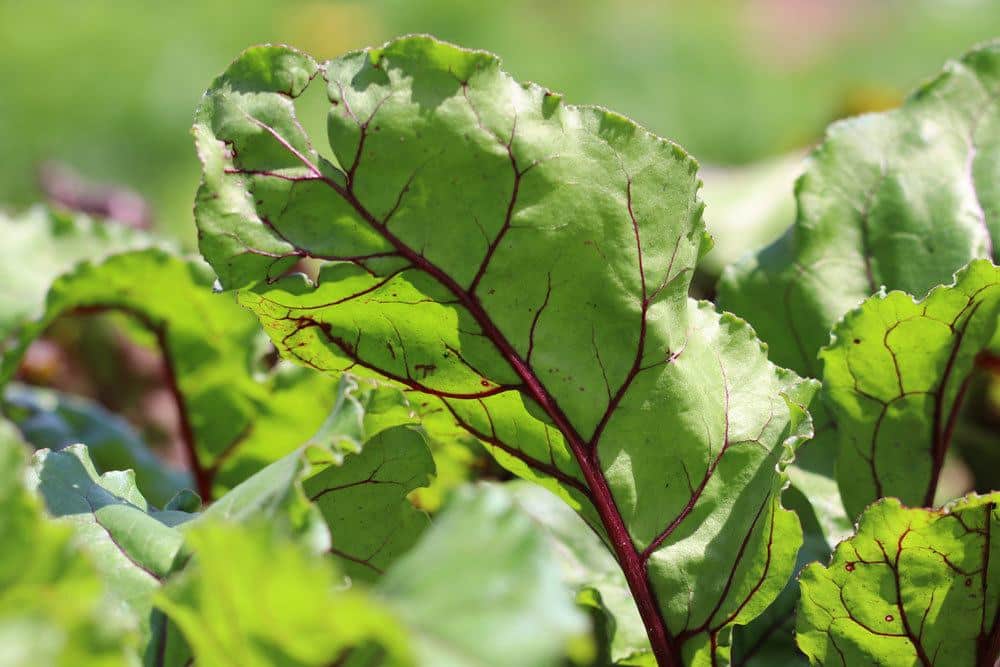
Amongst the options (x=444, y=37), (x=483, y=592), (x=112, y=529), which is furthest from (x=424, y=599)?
(x=444, y=37)

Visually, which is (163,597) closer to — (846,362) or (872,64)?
(846,362)

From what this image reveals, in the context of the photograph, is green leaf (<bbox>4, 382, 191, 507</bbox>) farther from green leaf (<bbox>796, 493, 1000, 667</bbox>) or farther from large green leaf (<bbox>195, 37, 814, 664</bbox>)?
green leaf (<bbox>796, 493, 1000, 667</bbox>)

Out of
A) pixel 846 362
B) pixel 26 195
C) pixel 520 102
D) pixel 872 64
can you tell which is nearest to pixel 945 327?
pixel 846 362

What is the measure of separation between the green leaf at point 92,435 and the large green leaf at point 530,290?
0.65 m

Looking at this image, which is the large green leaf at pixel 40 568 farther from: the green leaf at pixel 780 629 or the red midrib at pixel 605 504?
the green leaf at pixel 780 629

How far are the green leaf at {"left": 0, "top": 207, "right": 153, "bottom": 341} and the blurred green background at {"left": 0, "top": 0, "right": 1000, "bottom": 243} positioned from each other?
3.22m

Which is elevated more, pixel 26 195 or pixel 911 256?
pixel 26 195

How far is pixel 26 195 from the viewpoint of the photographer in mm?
4480

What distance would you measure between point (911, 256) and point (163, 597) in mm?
766

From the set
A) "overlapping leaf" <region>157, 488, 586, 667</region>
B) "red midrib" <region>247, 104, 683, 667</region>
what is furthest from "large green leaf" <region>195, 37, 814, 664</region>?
"overlapping leaf" <region>157, 488, 586, 667</region>

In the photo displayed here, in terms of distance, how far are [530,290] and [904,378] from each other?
0.36 meters

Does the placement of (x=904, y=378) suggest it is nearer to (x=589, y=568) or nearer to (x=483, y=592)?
(x=589, y=568)

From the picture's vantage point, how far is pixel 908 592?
0.83 m

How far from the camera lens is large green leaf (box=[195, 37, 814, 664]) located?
77cm
